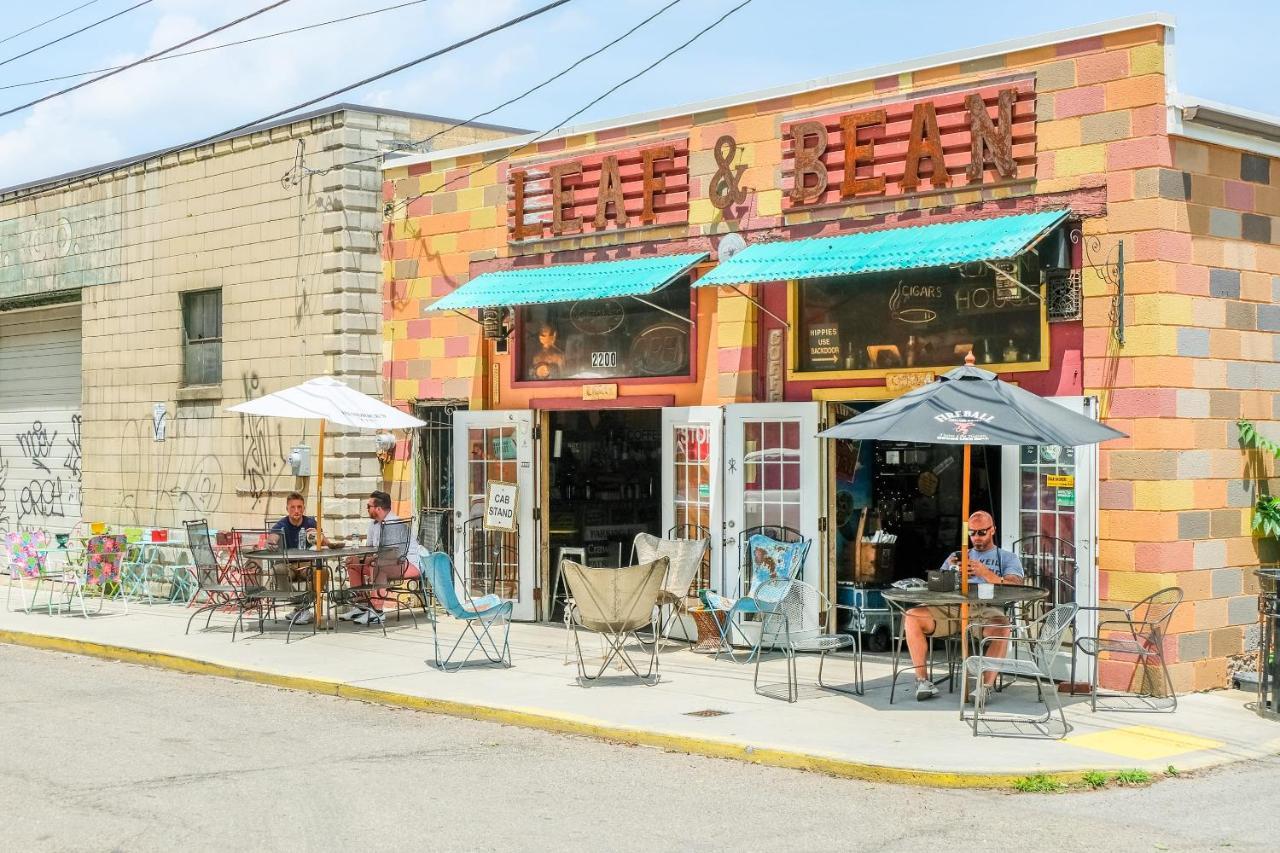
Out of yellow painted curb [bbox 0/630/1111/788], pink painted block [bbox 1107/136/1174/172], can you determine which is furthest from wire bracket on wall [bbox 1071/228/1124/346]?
yellow painted curb [bbox 0/630/1111/788]

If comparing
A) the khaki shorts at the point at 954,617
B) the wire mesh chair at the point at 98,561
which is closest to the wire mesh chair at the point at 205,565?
the wire mesh chair at the point at 98,561

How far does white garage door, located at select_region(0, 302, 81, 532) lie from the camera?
74.4 feet

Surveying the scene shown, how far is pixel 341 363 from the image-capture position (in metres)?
17.2

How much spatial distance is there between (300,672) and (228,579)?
5031 mm

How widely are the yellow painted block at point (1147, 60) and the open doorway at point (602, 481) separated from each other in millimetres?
7390

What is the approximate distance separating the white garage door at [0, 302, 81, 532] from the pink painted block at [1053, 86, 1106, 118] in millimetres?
15913

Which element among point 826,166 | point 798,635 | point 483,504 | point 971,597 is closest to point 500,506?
point 483,504

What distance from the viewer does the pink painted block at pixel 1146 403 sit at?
37.1 feet

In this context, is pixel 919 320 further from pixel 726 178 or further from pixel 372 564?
pixel 372 564

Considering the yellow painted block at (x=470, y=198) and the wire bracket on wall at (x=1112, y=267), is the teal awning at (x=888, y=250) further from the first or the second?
the yellow painted block at (x=470, y=198)

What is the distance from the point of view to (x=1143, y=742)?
31.8 ft

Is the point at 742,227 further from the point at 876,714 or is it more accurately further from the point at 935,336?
the point at 876,714

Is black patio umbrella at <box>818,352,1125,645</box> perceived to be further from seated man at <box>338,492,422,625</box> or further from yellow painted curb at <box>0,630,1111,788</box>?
seated man at <box>338,492,422,625</box>

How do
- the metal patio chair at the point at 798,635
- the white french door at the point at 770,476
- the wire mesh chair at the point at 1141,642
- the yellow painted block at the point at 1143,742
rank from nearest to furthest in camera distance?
1. the yellow painted block at the point at 1143,742
2. the wire mesh chair at the point at 1141,642
3. the metal patio chair at the point at 798,635
4. the white french door at the point at 770,476
